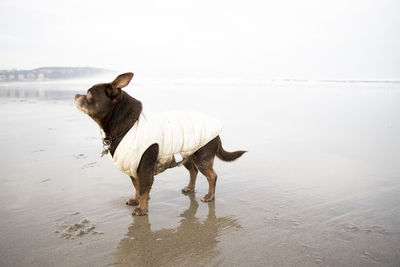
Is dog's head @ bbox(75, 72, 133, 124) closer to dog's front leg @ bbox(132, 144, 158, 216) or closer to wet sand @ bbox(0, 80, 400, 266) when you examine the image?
dog's front leg @ bbox(132, 144, 158, 216)

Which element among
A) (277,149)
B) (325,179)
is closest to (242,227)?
(325,179)

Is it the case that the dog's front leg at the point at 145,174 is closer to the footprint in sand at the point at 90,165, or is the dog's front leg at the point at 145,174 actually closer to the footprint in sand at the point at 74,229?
the footprint in sand at the point at 74,229

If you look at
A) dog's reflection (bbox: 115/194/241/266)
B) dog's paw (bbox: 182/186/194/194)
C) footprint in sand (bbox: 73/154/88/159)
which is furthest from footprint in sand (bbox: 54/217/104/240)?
footprint in sand (bbox: 73/154/88/159)

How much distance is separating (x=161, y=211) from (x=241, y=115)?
7237mm

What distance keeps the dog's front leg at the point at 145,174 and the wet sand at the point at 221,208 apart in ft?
0.47

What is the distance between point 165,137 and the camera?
12.8ft

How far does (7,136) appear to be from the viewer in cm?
759

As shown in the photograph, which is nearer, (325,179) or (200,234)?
(200,234)

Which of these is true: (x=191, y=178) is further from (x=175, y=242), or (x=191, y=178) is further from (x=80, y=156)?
(x=80, y=156)

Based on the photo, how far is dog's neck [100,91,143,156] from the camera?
12.1 ft

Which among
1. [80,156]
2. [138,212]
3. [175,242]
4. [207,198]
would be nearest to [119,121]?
[138,212]

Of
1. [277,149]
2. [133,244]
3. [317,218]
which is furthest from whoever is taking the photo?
[277,149]

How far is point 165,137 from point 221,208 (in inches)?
46.0

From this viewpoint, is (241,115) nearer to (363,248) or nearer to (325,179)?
(325,179)
